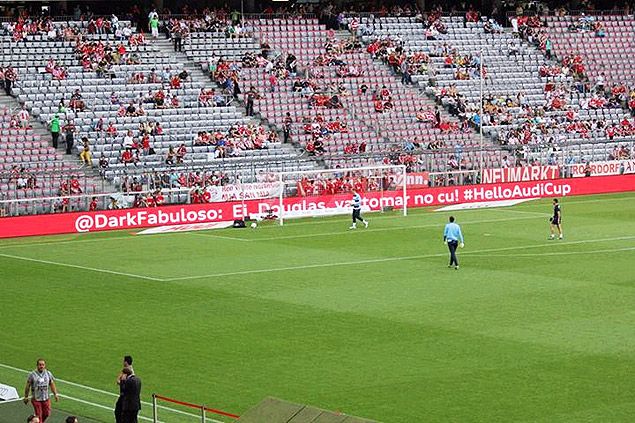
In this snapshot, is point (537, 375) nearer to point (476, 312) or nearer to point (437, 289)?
point (476, 312)

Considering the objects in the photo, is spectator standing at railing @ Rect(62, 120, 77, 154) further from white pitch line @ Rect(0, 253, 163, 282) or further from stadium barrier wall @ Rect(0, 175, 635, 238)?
white pitch line @ Rect(0, 253, 163, 282)

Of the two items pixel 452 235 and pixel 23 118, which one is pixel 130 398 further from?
pixel 23 118

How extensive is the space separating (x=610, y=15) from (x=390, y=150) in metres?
27.0

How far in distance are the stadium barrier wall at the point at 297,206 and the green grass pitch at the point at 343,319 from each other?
4.57ft

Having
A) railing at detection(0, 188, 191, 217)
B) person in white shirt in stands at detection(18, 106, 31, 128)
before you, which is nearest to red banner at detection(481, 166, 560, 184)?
railing at detection(0, 188, 191, 217)

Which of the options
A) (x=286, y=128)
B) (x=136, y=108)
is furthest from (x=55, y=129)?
(x=286, y=128)

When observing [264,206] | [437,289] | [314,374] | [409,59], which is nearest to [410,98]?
[409,59]

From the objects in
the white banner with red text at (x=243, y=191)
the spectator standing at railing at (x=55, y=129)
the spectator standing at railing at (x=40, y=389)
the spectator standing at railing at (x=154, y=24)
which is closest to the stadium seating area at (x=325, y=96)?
the spectator standing at railing at (x=55, y=129)

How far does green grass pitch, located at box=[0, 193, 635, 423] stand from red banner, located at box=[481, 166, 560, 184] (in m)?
10.8

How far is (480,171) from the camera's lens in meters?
62.5

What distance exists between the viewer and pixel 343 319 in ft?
108

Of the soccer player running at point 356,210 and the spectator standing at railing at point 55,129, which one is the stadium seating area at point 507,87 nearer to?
the soccer player running at point 356,210

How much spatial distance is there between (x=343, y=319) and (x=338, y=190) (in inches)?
977

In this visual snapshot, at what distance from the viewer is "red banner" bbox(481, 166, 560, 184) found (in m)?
62.9
